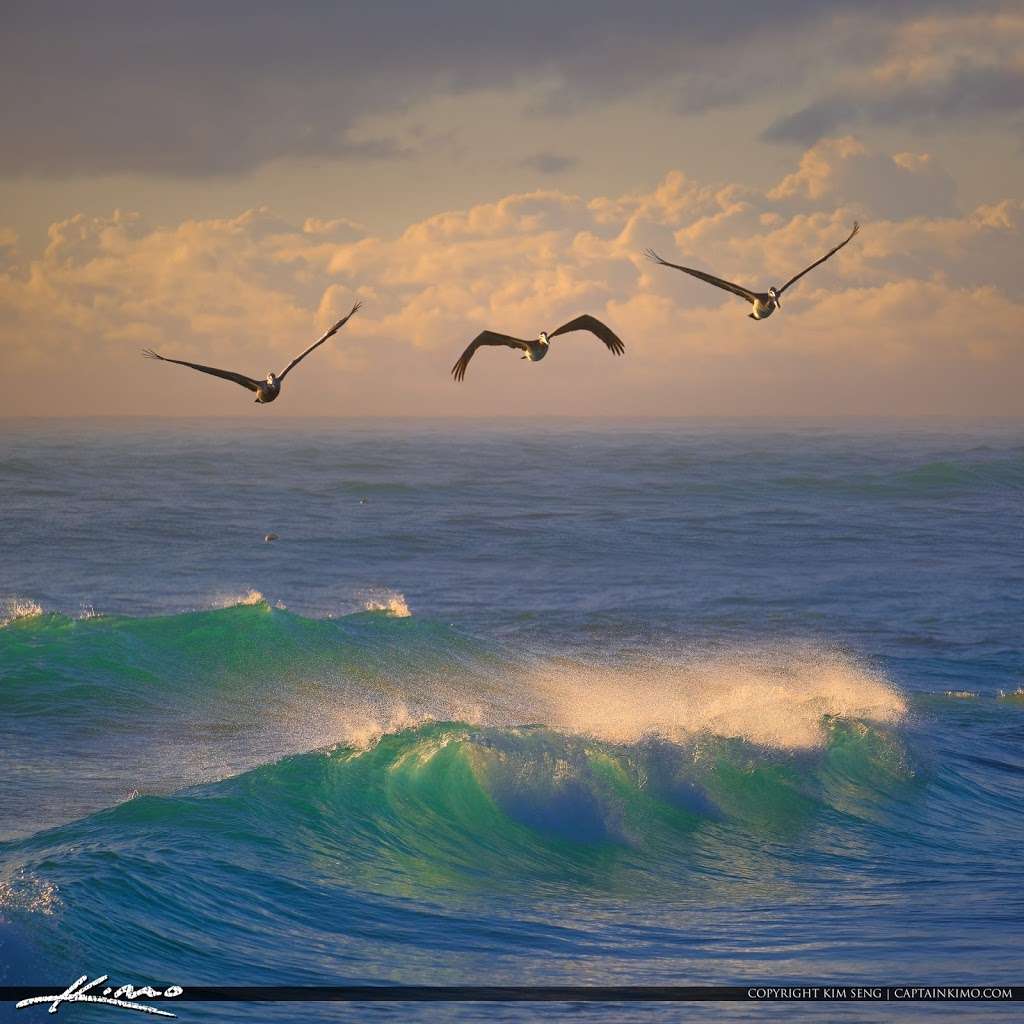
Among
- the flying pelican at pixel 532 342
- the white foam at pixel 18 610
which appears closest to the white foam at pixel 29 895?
the flying pelican at pixel 532 342

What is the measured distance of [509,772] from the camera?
15211 millimetres

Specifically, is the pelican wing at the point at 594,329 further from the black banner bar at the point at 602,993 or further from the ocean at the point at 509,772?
the black banner bar at the point at 602,993

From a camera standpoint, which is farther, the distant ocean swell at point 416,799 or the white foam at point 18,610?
the white foam at point 18,610

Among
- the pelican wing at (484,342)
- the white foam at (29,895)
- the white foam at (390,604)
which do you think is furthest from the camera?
the white foam at (390,604)

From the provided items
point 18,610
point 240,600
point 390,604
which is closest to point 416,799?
point 390,604

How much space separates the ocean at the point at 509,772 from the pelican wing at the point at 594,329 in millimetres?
4373

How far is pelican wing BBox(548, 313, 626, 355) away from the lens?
1493 centimetres

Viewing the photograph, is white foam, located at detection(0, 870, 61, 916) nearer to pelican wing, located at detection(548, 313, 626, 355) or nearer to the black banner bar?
the black banner bar

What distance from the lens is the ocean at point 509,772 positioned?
10.5m

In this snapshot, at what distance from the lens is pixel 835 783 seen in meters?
16.6

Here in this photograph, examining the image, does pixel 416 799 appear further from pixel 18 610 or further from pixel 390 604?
pixel 18 610
